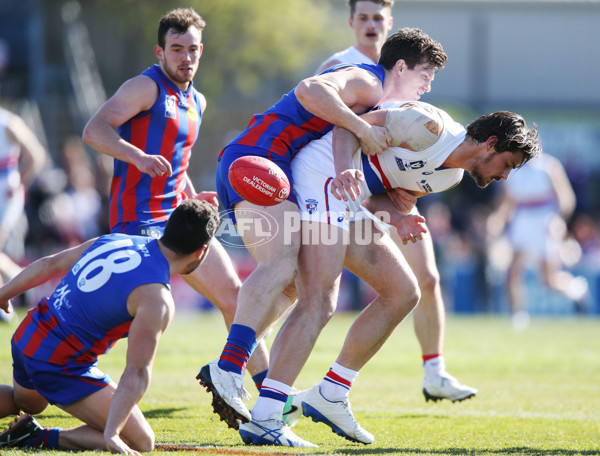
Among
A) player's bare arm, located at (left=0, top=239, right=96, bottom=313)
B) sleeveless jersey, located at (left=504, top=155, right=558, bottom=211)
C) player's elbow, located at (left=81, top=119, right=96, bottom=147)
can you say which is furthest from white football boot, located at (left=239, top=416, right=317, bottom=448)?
sleeveless jersey, located at (left=504, top=155, right=558, bottom=211)

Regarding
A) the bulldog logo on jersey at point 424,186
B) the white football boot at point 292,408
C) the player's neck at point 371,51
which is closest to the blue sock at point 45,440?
the white football boot at point 292,408

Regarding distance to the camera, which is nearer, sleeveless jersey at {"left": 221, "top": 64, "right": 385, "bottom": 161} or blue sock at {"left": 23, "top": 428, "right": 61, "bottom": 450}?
blue sock at {"left": 23, "top": 428, "right": 61, "bottom": 450}

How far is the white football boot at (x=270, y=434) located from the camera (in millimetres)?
4758

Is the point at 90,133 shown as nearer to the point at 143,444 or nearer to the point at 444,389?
the point at 143,444

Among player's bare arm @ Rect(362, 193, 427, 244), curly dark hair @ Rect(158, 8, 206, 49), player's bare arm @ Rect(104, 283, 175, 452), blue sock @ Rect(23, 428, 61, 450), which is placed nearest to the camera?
player's bare arm @ Rect(104, 283, 175, 452)

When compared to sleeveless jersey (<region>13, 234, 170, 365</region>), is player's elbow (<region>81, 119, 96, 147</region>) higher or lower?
higher

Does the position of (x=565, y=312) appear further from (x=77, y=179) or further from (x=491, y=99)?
(x=491, y=99)

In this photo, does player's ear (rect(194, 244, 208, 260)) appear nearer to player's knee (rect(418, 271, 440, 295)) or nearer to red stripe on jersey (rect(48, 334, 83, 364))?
red stripe on jersey (rect(48, 334, 83, 364))

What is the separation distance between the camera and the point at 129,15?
84.6 ft

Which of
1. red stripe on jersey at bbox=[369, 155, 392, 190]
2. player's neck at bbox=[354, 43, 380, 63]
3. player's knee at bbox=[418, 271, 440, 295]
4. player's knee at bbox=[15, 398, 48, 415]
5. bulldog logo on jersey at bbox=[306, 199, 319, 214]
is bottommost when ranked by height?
player's knee at bbox=[15, 398, 48, 415]

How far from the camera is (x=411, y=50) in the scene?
5387 millimetres

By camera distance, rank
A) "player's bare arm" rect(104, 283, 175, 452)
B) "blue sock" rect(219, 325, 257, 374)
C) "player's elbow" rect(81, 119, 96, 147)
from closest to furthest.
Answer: "player's bare arm" rect(104, 283, 175, 452) < "blue sock" rect(219, 325, 257, 374) < "player's elbow" rect(81, 119, 96, 147)

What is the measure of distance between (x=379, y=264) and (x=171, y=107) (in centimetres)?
181

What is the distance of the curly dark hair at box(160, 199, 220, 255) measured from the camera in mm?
4551
